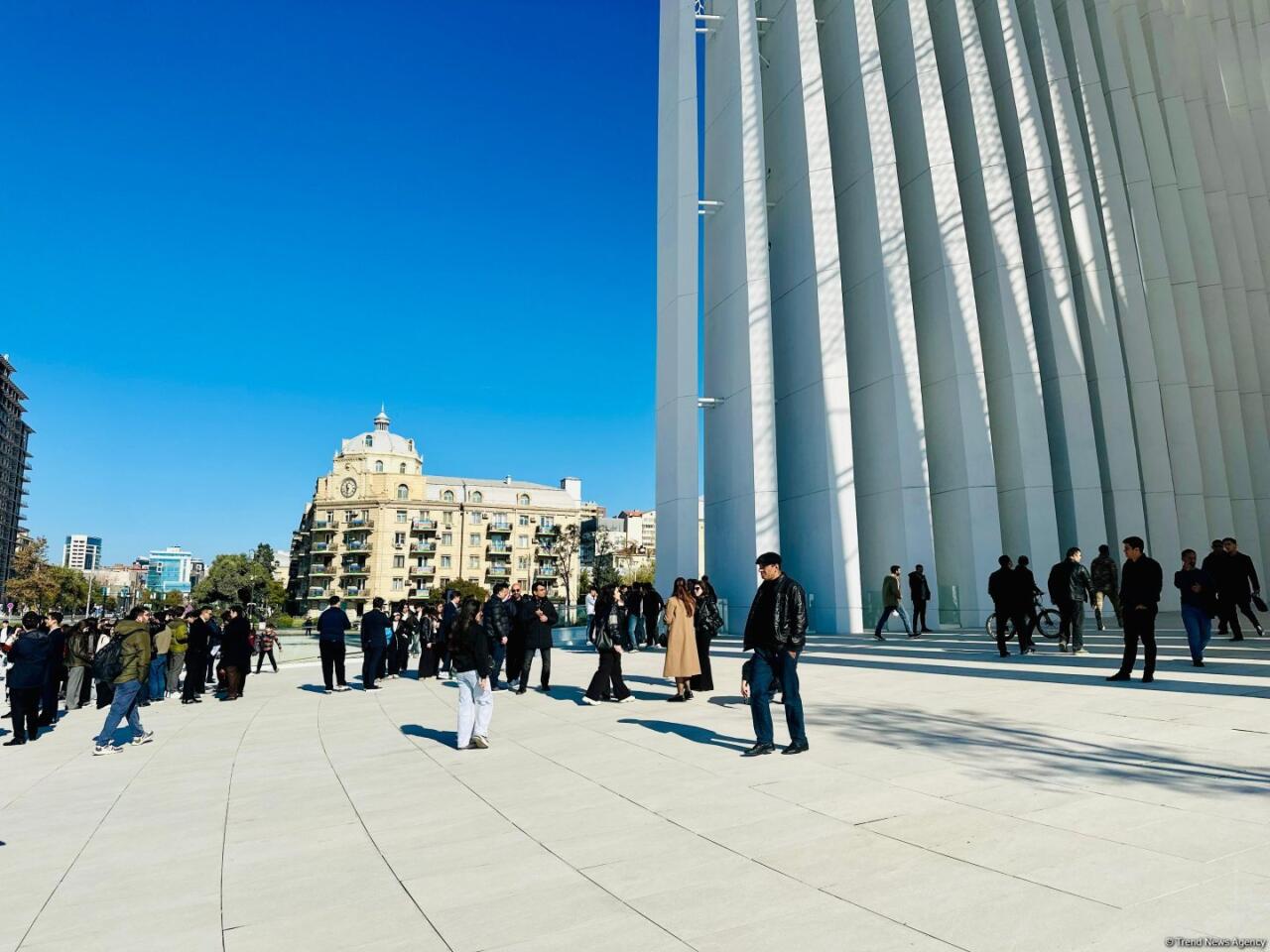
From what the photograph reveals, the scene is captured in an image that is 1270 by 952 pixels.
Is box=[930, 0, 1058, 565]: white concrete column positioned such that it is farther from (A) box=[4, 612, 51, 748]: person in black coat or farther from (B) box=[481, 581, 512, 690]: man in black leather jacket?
(A) box=[4, 612, 51, 748]: person in black coat

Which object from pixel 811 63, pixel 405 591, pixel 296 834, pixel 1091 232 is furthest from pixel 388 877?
pixel 405 591

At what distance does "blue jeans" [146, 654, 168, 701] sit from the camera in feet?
49.5

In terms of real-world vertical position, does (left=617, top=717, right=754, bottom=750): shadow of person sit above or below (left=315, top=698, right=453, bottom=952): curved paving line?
above

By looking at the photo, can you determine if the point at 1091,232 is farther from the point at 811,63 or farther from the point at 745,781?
the point at 745,781

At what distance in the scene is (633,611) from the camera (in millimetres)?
19844

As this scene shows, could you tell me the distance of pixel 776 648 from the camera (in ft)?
22.3

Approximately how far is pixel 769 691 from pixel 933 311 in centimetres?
1917

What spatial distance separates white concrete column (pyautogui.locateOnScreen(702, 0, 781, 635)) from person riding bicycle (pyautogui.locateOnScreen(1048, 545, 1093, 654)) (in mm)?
8687

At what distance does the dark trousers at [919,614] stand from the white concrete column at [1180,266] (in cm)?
1245

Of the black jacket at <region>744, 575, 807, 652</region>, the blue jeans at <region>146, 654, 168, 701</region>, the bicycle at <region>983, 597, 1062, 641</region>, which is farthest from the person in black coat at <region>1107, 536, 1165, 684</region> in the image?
the blue jeans at <region>146, 654, 168, 701</region>

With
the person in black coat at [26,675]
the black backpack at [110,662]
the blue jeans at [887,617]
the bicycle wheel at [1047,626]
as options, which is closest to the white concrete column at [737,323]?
the blue jeans at [887,617]

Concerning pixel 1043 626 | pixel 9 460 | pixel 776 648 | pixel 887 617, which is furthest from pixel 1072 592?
pixel 9 460

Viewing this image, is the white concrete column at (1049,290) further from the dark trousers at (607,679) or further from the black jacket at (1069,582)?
the dark trousers at (607,679)

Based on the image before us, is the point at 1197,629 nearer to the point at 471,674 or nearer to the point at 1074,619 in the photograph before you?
the point at 1074,619
